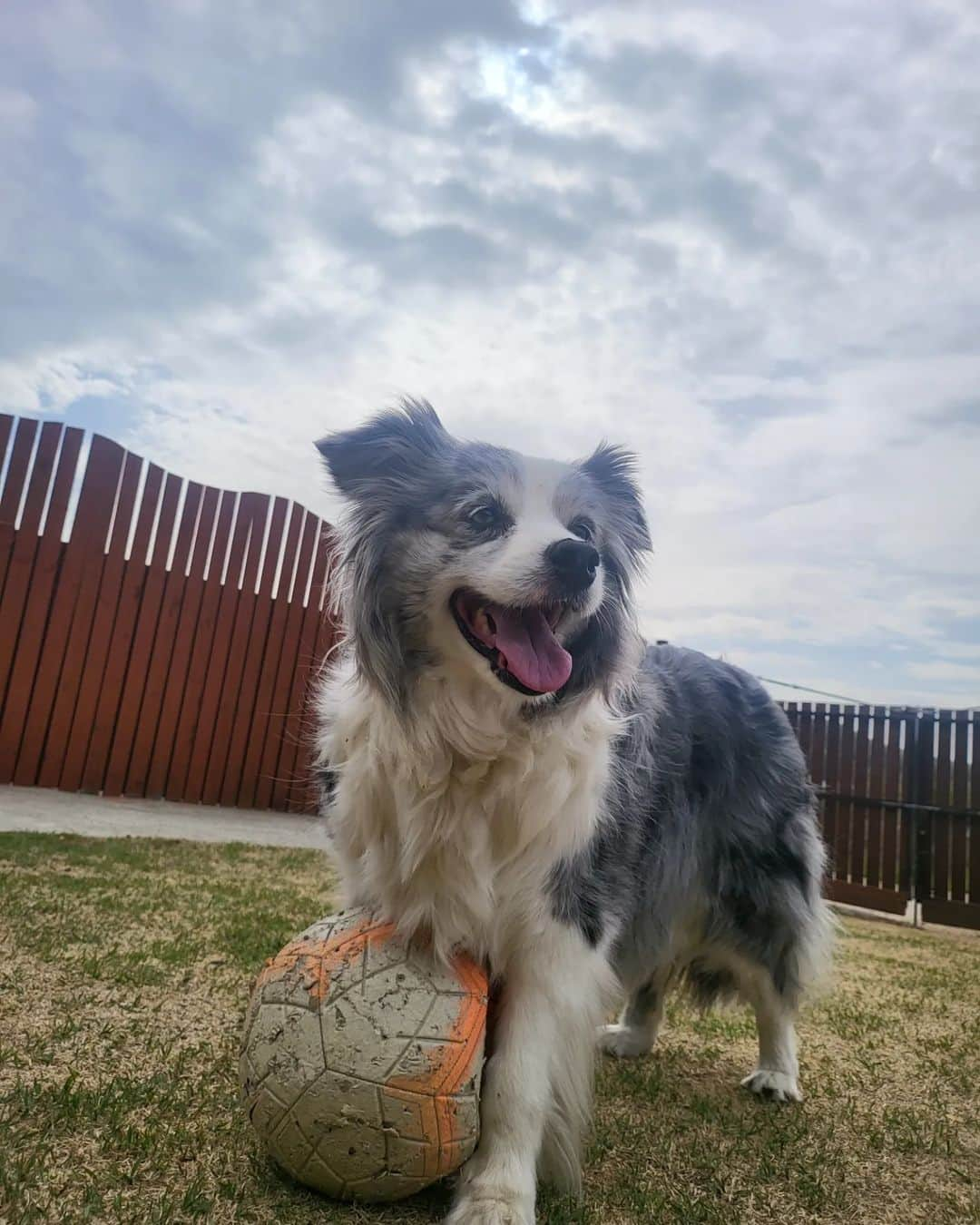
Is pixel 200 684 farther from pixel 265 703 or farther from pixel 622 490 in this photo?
pixel 622 490

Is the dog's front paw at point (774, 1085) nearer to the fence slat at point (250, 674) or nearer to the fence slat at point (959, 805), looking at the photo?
the fence slat at point (959, 805)

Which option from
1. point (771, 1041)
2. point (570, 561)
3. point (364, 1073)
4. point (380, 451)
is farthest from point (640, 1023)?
point (380, 451)

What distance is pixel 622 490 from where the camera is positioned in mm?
2951

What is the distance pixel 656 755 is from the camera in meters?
2.85

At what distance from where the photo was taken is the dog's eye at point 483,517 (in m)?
2.46

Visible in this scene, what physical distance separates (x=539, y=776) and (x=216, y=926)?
258 centimetres

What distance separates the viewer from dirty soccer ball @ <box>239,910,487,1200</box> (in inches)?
72.3

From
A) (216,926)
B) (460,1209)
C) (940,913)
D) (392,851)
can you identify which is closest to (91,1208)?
(460,1209)

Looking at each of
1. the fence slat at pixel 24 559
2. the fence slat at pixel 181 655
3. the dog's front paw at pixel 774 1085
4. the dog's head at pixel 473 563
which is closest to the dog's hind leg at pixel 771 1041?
the dog's front paw at pixel 774 1085

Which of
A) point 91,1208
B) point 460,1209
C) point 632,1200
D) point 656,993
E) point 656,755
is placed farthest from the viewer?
point 656,993

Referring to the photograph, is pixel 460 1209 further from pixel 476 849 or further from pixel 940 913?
pixel 940 913

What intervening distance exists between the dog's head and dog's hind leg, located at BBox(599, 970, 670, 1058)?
1.54 m

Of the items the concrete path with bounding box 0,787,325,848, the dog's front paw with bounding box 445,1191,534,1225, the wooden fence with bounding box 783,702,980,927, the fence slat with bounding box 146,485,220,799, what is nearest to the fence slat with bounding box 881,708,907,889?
the wooden fence with bounding box 783,702,980,927

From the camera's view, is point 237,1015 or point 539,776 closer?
point 539,776
